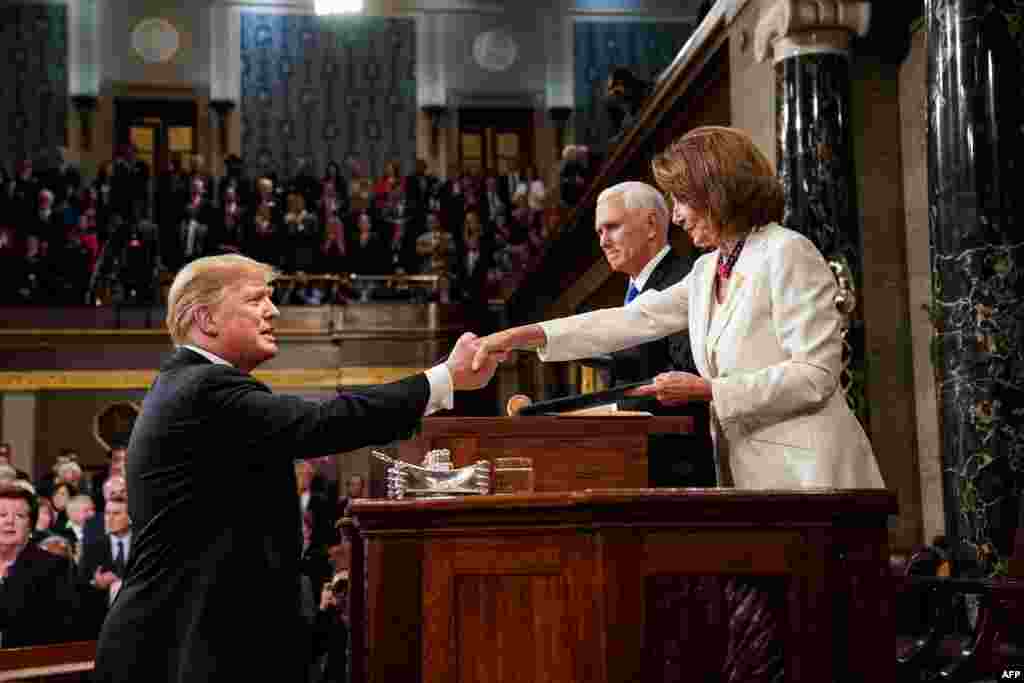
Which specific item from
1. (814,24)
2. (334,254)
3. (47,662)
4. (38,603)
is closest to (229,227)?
(334,254)

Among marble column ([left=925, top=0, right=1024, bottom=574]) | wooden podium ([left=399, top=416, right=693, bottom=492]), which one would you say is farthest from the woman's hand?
marble column ([left=925, top=0, right=1024, bottom=574])

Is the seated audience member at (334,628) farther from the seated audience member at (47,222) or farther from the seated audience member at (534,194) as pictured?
the seated audience member at (47,222)

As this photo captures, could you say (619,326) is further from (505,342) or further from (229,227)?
(229,227)

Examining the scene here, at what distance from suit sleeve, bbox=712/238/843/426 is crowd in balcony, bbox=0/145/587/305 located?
34.6ft

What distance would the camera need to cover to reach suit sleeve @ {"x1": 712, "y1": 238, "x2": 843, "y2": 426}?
2.25 metres

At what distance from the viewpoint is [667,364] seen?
10.4ft

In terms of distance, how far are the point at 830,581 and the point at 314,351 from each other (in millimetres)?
12687

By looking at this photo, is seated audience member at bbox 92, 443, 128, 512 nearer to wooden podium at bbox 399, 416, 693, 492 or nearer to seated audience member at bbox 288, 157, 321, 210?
wooden podium at bbox 399, 416, 693, 492

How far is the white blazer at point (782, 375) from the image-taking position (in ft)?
7.41

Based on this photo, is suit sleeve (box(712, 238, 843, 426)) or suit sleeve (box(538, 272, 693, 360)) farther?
suit sleeve (box(538, 272, 693, 360))

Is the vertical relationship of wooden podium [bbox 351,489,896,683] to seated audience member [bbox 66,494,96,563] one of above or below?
above

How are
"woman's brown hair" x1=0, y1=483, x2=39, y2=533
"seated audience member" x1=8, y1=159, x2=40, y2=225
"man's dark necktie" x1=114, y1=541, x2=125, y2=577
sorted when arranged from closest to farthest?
"woman's brown hair" x1=0, y1=483, x2=39, y2=533 → "man's dark necktie" x1=114, y1=541, x2=125, y2=577 → "seated audience member" x1=8, y1=159, x2=40, y2=225

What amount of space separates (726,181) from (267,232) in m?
12.5

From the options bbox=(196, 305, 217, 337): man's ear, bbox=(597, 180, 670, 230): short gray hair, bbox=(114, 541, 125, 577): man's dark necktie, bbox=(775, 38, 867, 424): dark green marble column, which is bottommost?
bbox=(114, 541, 125, 577): man's dark necktie
